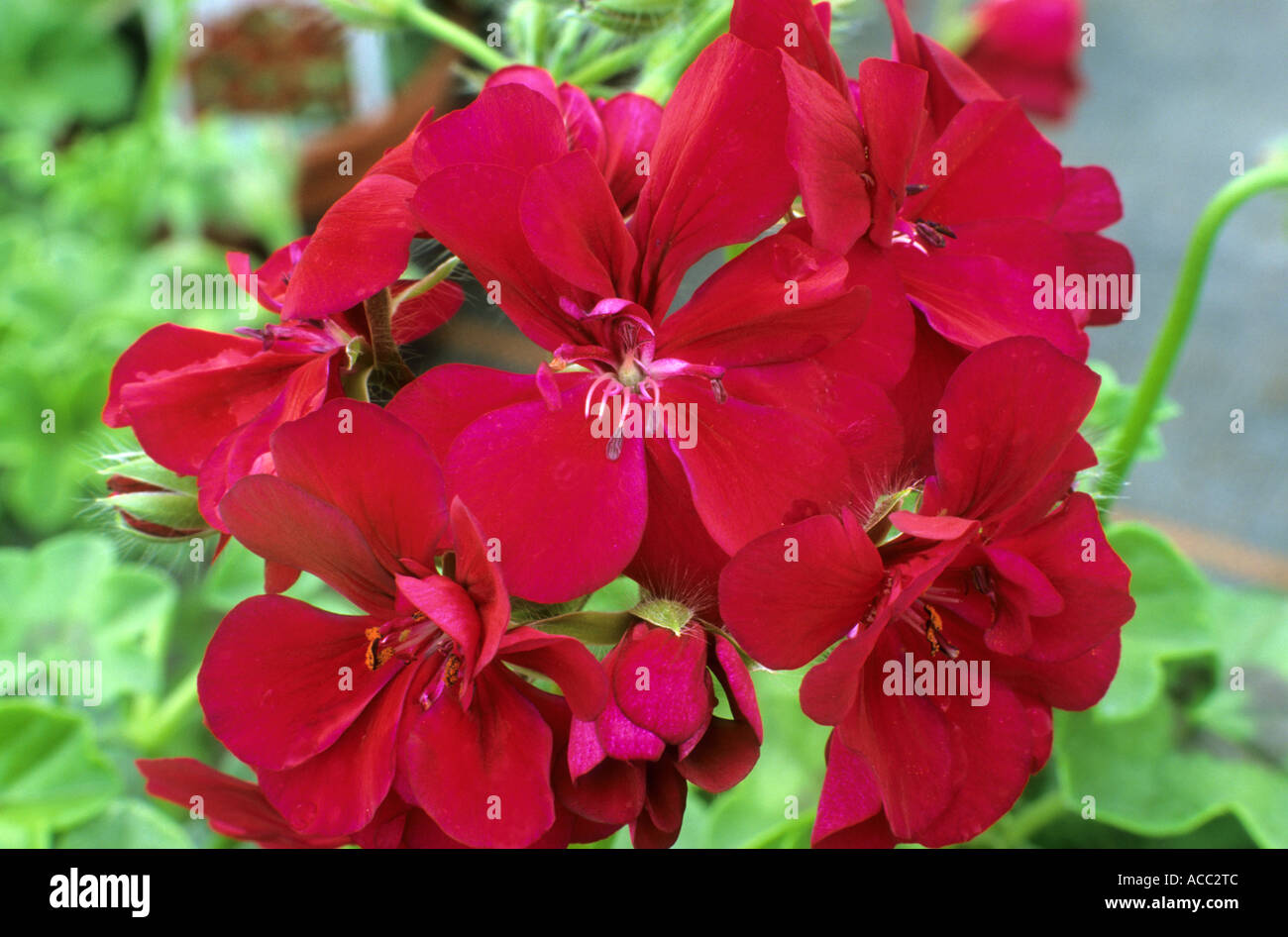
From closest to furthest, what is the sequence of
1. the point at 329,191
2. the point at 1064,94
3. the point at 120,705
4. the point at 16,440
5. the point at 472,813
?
1. the point at 472,813
2. the point at 120,705
3. the point at 16,440
4. the point at 1064,94
5. the point at 329,191

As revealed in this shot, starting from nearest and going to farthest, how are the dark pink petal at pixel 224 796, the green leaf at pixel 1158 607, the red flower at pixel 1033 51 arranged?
the dark pink petal at pixel 224 796, the green leaf at pixel 1158 607, the red flower at pixel 1033 51

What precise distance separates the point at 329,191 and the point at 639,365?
1.29 meters

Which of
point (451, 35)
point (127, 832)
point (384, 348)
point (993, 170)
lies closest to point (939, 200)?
point (993, 170)

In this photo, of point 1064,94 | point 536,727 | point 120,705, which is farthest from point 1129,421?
point 120,705

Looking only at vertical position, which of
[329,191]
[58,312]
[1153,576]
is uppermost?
[329,191]

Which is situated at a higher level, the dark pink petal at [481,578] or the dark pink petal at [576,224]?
the dark pink petal at [576,224]

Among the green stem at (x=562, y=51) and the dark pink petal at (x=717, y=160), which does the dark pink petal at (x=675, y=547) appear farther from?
the green stem at (x=562, y=51)

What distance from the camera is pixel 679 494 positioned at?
39cm

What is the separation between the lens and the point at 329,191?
1562 millimetres

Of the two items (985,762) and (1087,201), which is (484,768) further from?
(1087,201)

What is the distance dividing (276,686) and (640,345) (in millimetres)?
174

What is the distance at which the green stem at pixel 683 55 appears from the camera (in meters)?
0.54

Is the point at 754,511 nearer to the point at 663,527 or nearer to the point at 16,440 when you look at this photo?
the point at 663,527

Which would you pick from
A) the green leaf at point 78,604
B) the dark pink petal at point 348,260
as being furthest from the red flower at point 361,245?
the green leaf at point 78,604
